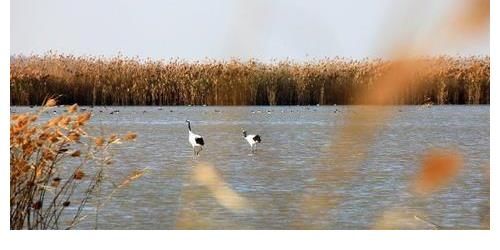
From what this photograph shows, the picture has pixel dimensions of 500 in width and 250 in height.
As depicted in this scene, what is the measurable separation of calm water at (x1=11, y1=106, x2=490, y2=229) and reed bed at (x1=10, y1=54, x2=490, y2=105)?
14cm

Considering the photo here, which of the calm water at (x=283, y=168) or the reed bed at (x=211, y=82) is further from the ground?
the reed bed at (x=211, y=82)

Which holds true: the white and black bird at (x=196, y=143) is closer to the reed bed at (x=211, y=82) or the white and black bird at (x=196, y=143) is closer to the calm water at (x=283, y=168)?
the calm water at (x=283, y=168)

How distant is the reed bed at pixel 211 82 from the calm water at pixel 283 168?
0.14 metres

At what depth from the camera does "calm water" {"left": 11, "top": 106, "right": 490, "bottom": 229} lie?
396cm

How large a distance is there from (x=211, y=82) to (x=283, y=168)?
1.75 metres

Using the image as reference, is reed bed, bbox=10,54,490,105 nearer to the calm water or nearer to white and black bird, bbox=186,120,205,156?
the calm water

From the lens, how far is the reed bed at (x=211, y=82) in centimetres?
591

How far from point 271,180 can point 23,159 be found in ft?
9.24

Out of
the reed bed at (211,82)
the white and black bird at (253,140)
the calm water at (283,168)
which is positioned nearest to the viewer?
the calm water at (283,168)

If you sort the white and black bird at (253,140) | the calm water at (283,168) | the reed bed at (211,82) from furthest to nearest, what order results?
the white and black bird at (253,140)
the reed bed at (211,82)
the calm water at (283,168)

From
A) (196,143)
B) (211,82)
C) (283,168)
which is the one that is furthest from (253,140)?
(211,82)

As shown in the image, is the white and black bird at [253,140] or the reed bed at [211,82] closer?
the reed bed at [211,82]

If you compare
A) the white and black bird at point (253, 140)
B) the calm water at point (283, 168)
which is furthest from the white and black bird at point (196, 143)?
the white and black bird at point (253, 140)
